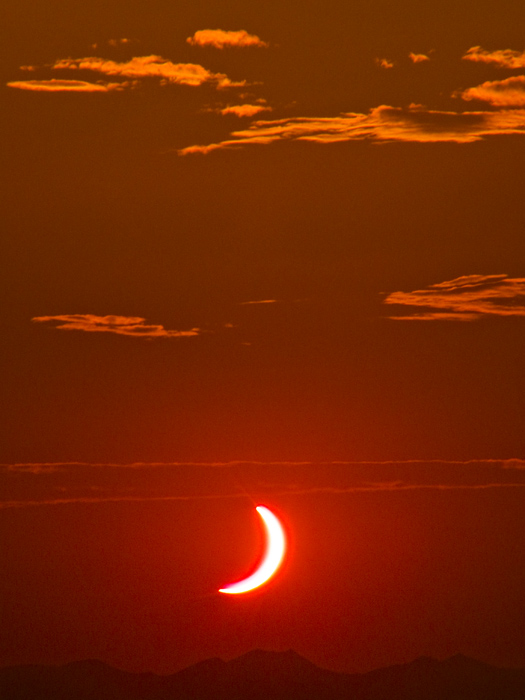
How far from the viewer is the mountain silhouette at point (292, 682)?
90.3 feet

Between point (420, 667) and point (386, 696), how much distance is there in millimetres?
3140

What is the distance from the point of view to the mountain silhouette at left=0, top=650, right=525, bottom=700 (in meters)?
27.5

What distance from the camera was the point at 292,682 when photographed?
31.2 m

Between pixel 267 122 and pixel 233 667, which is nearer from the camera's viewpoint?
pixel 267 122

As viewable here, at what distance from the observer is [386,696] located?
33.8 metres

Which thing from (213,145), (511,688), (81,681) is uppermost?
(213,145)

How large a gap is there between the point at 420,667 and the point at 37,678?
13.6 m

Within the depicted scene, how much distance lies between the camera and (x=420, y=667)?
31.5 m

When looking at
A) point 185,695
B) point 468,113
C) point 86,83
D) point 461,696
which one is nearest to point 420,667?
point 461,696

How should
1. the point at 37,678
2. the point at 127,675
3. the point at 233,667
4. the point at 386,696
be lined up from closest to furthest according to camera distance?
the point at 37,678 → the point at 386,696 → the point at 233,667 → the point at 127,675

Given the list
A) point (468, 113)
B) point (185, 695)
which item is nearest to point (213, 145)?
point (468, 113)

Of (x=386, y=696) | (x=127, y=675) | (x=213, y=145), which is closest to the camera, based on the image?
(x=213, y=145)

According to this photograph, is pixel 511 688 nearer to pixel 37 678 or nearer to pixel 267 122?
pixel 37 678

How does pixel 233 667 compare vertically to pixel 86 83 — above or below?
below
